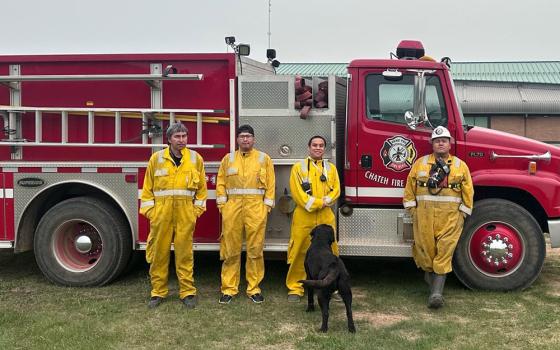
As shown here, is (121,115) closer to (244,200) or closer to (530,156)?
(244,200)

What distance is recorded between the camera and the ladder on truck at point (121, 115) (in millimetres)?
5828

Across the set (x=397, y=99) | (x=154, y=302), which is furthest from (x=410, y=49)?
(x=154, y=302)

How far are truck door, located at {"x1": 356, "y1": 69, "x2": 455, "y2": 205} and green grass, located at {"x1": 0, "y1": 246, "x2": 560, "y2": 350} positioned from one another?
128 centimetres

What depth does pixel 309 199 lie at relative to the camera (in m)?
5.39

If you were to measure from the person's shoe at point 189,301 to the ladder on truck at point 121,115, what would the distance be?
1.62 meters

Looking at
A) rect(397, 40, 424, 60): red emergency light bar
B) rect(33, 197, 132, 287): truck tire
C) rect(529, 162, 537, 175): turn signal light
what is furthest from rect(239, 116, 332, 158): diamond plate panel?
rect(529, 162, 537, 175): turn signal light

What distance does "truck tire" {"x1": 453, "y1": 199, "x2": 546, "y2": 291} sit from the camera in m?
5.78

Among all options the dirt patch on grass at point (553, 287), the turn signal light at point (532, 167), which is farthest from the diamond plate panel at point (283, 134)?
the dirt patch on grass at point (553, 287)

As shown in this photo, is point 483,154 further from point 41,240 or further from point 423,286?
point 41,240

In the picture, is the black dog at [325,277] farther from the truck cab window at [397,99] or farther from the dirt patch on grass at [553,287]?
the dirt patch on grass at [553,287]

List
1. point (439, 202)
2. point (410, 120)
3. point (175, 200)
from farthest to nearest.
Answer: point (410, 120)
point (439, 202)
point (175, 200)

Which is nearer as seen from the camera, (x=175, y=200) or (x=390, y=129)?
(x=175, y=200)

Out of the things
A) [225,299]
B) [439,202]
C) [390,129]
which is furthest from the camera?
[390,129]

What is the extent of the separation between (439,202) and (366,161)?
0.92 meters
